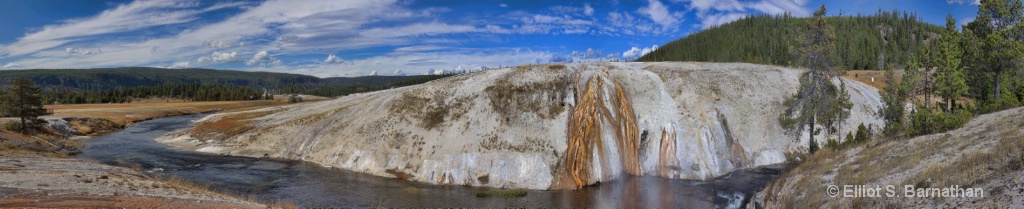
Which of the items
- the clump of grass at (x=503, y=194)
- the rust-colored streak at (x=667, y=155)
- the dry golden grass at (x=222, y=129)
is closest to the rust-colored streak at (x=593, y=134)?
the rust-colored streak at (x=667, y=155)

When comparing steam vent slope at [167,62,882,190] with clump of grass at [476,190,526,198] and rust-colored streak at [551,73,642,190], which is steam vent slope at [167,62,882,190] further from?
clump of grass at [476,190,526,198]

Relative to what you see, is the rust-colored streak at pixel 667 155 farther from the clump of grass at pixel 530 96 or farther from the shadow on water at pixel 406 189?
the clump of grass at pixel 530 96

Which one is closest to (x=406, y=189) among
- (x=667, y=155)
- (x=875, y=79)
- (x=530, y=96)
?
(x=530, y=96)

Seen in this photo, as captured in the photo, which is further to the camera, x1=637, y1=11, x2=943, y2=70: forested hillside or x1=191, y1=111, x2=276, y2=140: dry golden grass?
x1=637, y1=11, x2=943, y2=70: forested hillside

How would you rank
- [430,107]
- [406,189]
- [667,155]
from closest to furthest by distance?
[406,189] → [667,155] → [430,107]

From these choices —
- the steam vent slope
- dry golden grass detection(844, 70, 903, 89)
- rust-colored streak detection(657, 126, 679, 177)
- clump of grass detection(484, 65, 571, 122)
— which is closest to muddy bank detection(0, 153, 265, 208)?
the steam vent slope

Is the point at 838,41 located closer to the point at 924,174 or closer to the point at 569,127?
the point at 569,127
